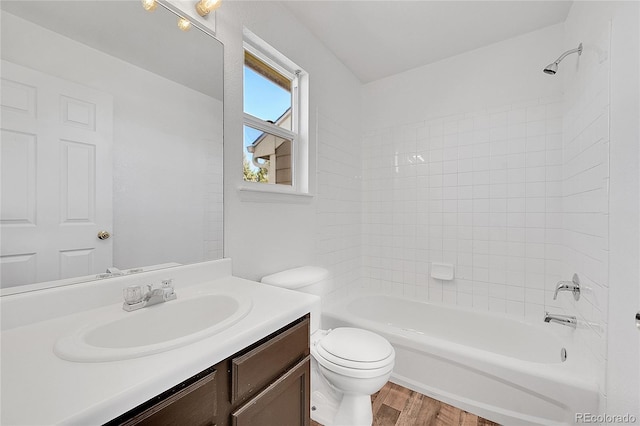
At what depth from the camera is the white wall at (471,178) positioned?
2.04 meters

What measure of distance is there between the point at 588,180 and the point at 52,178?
2382 mm

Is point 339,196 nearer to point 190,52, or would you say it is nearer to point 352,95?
point 352,95

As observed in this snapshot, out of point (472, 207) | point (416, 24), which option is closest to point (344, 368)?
point (472, 207)

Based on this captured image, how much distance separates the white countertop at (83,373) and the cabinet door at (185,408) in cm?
3

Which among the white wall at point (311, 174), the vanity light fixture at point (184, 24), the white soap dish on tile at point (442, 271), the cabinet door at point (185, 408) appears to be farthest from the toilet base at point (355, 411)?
the vanity light fixture at point (184, 24)

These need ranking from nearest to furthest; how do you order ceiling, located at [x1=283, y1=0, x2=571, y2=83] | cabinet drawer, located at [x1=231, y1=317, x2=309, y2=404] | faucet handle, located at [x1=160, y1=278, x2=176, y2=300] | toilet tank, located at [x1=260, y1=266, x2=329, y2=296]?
cabinet drawer, located at [x1=231, y1=317, x2=309, y2=404] < faucet handle, located at [x1=160, y1=278, x2=176, y2=300] < toilet tank, located at [x1=260, y1=266, x2=329, y2=296] < ceiling, located at [x1=283, y1=0, x2=571, y2=83]

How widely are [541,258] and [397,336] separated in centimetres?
127

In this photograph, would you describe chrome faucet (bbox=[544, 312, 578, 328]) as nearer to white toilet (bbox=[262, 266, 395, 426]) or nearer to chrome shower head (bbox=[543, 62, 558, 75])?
white toilet (bbox=[262, 266, 395, 426])

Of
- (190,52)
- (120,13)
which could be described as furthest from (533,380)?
(120,13)

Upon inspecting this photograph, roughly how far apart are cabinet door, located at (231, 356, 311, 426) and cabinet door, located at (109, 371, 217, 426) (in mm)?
102

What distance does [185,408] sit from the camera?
633 mm

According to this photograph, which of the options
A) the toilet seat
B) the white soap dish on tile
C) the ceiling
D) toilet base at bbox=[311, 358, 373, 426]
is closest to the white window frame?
the ceiling

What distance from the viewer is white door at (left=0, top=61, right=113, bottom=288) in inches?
31.7

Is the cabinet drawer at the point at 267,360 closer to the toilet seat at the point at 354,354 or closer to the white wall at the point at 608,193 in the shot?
the toilet seat at the point at 354,354
